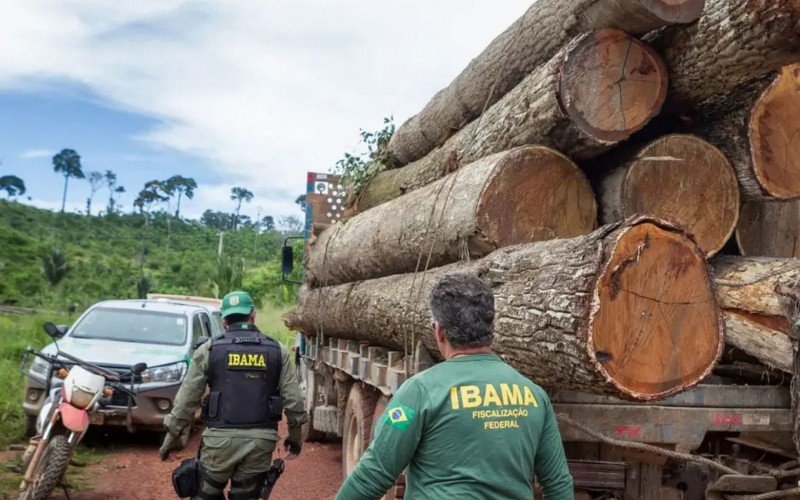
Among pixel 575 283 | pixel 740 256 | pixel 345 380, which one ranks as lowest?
pixel 345 380

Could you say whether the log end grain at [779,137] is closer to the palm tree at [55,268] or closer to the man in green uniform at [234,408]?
the man in green uniform at [234,408]

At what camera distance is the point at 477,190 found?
459cm

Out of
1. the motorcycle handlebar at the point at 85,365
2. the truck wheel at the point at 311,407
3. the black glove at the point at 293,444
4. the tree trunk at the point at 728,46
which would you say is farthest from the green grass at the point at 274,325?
the tree trunk at the point at 728,46

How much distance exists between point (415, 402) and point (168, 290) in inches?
1497

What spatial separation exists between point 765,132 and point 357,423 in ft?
12.9

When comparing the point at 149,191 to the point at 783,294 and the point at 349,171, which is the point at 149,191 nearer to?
the point at 349,171

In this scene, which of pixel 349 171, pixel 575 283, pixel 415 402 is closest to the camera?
pixel 415 402

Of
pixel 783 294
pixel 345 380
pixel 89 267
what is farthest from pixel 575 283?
pixel 89 267

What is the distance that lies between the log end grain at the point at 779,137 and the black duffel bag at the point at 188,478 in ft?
12.5

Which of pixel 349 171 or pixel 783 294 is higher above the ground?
pixel 349 171

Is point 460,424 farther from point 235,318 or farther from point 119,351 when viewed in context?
point 119,351

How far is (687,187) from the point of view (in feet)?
15.4

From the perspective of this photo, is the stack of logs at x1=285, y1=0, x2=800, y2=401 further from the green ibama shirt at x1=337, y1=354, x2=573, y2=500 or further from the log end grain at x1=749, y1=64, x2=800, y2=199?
the green ibama shirt at x1=337, y1=354, x2=573, y2=500

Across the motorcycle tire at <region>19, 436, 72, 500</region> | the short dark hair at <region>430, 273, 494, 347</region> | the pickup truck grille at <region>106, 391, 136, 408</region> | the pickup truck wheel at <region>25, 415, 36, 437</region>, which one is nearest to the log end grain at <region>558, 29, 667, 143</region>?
the short dark hair at <region>430, 273, 494, 347</region>
